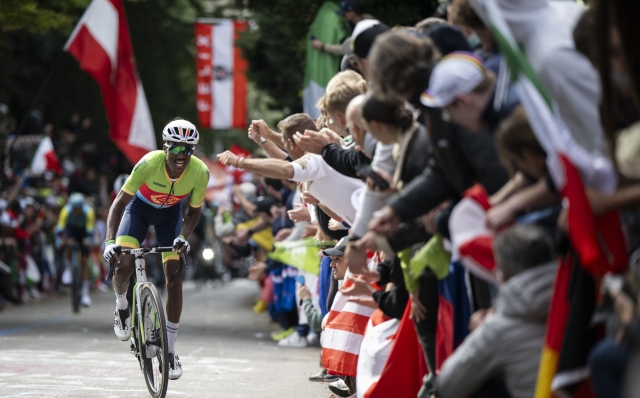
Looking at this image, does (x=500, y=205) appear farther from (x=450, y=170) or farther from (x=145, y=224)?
(x=145, y=224)

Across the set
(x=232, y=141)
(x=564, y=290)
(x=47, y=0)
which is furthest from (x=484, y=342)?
(x=232, y=141)

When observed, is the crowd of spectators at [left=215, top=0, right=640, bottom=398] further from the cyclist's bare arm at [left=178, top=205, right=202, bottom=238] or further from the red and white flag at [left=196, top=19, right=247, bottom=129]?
the red and white flag at [left=196, top=19, right=247, bottom=129]

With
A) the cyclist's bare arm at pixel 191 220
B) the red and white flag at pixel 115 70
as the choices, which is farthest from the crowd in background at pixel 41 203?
the cyclist's bare arm at pixel 191 220

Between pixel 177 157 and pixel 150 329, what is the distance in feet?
5.01

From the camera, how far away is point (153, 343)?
8.84m

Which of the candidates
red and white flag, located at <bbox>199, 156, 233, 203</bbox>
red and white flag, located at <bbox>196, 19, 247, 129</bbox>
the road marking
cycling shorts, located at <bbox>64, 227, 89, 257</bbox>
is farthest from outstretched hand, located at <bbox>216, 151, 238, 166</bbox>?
red and white flag, located at <bbox>199, 156, 233, 203</bbox>

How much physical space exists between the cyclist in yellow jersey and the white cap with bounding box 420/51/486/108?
4788mm

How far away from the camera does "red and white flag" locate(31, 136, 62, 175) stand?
83.6ft

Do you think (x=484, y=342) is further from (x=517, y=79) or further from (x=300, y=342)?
(x=300, y=342)

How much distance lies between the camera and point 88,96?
3503 centimetres

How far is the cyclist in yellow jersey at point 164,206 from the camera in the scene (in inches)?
371

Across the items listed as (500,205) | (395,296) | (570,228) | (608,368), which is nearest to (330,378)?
(395,296)

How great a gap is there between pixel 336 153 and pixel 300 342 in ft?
25.9

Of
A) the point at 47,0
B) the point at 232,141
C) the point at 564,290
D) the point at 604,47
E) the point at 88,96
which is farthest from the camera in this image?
the point at 232,141
